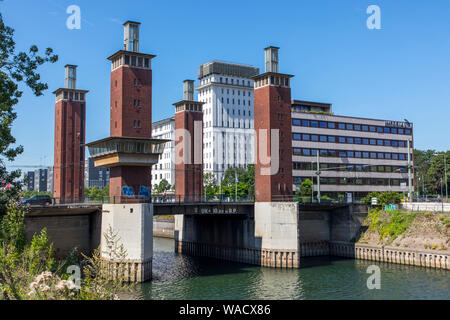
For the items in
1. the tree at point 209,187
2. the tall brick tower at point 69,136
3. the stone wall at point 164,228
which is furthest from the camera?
the tree at point 209,187

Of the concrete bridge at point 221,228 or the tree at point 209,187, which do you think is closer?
the concrete bridge at point 221,228

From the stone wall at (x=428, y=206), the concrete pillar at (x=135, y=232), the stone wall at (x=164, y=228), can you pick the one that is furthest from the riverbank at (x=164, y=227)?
the concrete pillar at (x=135, y=232)

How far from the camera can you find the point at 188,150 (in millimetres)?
81875

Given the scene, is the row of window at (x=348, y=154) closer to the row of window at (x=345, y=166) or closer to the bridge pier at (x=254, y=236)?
the row of window at (x=345, y=166)

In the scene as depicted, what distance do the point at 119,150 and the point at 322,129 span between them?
2400 inches

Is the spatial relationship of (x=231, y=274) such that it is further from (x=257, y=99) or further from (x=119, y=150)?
(x=257, y=99)

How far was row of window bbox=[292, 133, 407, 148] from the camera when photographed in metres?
101

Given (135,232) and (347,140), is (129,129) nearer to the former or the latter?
(135,232)

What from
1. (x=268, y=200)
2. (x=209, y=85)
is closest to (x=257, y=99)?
(x=268, y=200)

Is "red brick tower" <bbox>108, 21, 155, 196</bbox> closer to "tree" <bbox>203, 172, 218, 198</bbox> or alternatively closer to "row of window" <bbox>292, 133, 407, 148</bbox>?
"tree" <bbox>203, 172, 218, 198</bbox>

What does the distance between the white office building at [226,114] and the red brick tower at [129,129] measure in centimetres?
10866

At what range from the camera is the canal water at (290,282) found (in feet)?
151

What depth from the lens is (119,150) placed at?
2125 inches

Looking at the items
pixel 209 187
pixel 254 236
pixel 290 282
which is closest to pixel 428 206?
pixel 254 236
